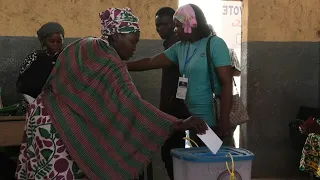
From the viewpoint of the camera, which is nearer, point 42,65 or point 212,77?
point 212,77

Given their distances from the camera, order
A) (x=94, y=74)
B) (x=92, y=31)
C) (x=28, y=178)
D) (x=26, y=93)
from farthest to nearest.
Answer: (x=92, y=31)
(x=26, y=93)
(x=28, y=178)
(x=94, y=74)

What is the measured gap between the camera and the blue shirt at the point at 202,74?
119 inches

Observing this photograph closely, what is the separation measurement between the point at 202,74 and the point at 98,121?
100 centimetres

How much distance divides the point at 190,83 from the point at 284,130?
8.39 feet

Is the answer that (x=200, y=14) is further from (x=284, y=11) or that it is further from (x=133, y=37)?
(x=284, y=11)

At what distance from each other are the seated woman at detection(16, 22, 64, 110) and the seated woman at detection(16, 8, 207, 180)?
1328 mm

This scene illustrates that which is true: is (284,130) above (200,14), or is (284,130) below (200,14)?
below

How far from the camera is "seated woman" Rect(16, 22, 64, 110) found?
362 centimetres

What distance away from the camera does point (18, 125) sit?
11.3 ft

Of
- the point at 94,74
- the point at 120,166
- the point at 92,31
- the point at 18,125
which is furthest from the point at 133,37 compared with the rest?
the point at 92,31

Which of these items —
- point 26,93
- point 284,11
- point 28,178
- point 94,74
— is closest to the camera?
point 94,74

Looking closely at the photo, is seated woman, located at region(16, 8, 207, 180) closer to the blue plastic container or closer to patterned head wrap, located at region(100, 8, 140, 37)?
patterned head wrap, located at region(100, 8, 140, 37)

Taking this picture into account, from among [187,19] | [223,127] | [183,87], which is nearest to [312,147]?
[223,127]

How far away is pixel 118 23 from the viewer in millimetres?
2338
